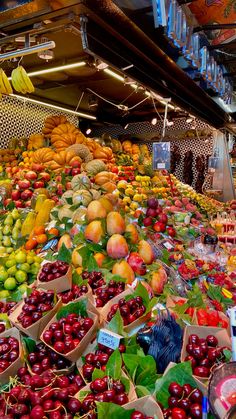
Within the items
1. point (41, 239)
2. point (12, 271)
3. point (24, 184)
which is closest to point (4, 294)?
point (12, 271)

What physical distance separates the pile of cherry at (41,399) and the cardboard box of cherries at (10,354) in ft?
0.39

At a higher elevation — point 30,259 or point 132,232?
point 132,232

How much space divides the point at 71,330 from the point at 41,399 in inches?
16.7

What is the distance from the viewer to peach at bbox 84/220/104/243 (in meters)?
2.92

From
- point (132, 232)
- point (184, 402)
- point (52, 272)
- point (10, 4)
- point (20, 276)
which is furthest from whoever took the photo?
point (132, 232)

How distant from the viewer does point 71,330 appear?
1759 millimetres

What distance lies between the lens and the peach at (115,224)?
2936mm

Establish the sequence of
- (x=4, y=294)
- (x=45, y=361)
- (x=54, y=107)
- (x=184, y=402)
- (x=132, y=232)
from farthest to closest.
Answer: (x=54, y=107) < (x=132, y=232) < (x=4, y=294) < (x=45, y=361) < (x=184, y=402)

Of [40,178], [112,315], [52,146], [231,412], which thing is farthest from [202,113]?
[231,412]

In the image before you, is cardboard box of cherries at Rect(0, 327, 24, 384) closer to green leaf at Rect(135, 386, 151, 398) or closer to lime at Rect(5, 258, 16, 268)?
green leaf at Rect(135, 386, 151, 398)

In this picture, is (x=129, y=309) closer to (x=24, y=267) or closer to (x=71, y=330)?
(x=71, y=330)

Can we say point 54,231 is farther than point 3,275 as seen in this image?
Yes

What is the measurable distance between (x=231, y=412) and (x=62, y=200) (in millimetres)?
2919

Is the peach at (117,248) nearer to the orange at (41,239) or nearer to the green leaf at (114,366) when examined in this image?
the orange at (41,239)
